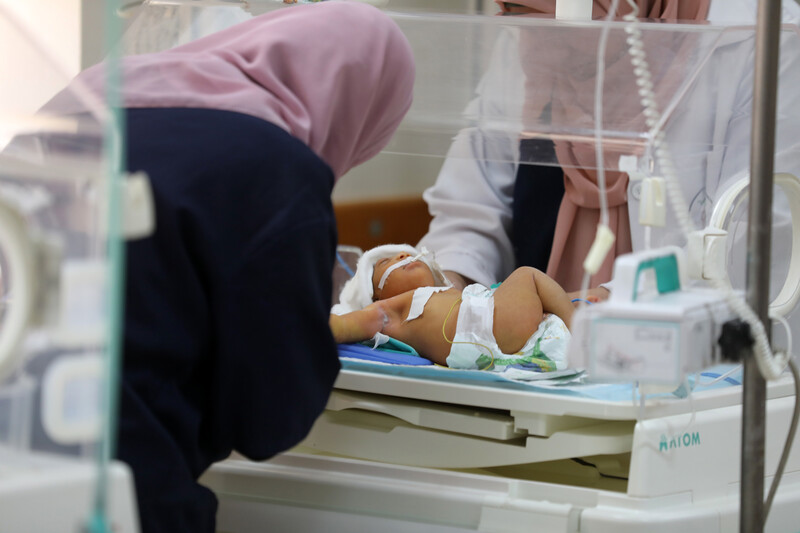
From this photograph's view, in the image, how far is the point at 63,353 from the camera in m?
0.63

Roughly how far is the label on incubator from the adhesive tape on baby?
0.68 meters

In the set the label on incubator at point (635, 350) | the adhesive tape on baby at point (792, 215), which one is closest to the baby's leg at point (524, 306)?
the adhesive tape on baby at point (792, 215)

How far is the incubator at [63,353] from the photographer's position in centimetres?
62

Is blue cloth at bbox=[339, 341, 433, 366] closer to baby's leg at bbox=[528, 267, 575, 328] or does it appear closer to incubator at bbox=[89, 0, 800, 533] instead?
incubator at bbox=[89, 0, 800, 533]

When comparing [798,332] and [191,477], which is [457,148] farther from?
[191,477]

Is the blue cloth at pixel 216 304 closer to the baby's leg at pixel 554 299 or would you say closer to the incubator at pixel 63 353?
the incubator at pixel 63 353

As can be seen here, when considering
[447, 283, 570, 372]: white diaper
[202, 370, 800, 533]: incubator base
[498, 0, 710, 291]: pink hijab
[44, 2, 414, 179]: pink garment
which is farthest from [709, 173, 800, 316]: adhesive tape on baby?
[44, 2, 414, 179]: pink garment

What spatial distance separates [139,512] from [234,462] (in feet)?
1.92

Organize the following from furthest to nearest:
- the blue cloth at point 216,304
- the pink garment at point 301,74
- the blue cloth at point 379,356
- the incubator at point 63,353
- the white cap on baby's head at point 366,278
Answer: the white cap on baby's head at point 366,278
the blue cloth at point 379,356
the pink garment at point 301,74
the blue cloth at point 216,304
the incubator at point 63,353

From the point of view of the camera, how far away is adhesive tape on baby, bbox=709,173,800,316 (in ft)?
4.79

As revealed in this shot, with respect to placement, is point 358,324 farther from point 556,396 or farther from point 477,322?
point 556,396

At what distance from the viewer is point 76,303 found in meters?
0.63

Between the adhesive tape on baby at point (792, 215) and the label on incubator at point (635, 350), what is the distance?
684 mm


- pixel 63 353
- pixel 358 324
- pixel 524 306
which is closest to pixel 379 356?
pixel 358 324
